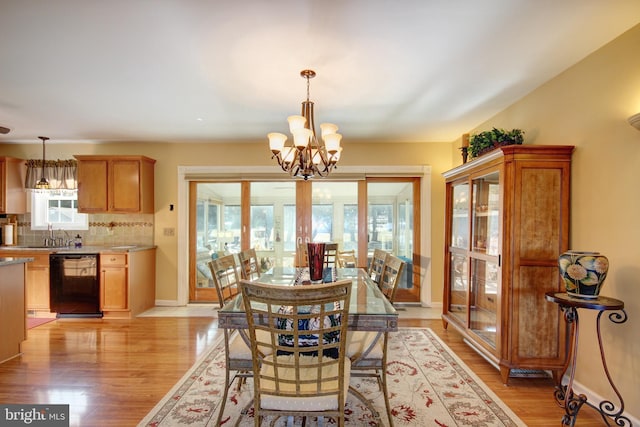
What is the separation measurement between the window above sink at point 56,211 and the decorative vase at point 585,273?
5.81 meters

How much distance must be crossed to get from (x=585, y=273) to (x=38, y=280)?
5.79 meters

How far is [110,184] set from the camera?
4395mm

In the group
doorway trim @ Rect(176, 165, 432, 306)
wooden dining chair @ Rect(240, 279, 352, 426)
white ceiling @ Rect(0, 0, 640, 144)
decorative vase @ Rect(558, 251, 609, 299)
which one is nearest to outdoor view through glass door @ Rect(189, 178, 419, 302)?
doorway trim @ Rect(176, 165, 432, 306)

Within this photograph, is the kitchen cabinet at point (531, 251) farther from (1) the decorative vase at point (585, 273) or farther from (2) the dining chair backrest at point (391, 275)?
(2) the dining chair backrest at point (391, 275)

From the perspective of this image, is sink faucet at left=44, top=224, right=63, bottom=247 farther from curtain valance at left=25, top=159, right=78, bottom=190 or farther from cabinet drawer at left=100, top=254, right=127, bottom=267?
cabinet drawer at left=100, top=254, right=127, bottom=267

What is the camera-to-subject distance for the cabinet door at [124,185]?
439 centimetres

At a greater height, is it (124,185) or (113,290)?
(124,185)

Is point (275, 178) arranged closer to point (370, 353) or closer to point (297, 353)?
point (370, 353)

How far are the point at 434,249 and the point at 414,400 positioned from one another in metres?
2.75

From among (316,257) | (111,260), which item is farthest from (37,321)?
(316,257)

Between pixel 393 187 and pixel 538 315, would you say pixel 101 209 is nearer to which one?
pixel 393 187

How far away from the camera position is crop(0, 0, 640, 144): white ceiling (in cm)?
178

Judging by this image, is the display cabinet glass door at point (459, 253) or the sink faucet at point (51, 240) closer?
the display cabinet glass door at point (459, 253)

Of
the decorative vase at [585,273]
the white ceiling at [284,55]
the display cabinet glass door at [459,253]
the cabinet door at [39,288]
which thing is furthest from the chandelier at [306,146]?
the cabinet door at [39,288]
